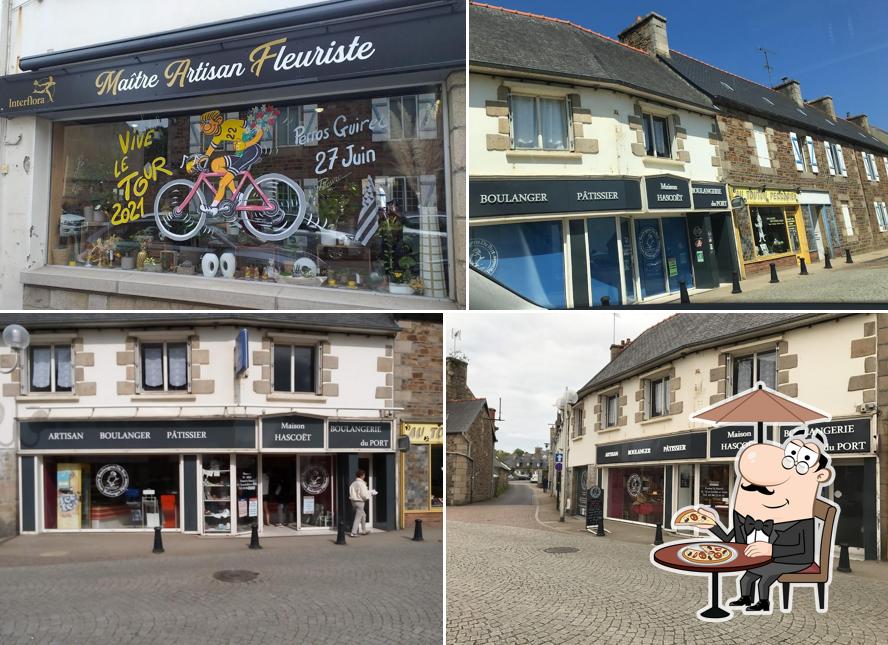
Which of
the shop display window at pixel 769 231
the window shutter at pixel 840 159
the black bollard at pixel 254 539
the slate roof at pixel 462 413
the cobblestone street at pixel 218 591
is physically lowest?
the cobblestone street at pixel 218 591

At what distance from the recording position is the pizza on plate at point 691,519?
13.1ft

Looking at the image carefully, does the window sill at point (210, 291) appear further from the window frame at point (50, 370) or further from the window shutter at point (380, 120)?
the window shutter at point (380, 120)

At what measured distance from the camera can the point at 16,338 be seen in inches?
228

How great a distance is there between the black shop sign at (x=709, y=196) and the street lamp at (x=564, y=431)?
1367 mm

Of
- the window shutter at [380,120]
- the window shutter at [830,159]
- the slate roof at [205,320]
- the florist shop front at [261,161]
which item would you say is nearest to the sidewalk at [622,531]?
the florist shop front at [261,161]

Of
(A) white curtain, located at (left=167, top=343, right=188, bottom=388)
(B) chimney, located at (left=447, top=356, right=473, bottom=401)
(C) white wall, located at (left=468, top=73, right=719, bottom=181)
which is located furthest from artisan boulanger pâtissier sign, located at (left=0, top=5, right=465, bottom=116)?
(A) white curtain, located at (left=167, top=343, right=188, bottom=388)

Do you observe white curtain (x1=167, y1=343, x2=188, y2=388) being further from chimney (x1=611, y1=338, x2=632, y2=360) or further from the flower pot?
chimney (x1=611, y1=338, x2=632, y2=360)

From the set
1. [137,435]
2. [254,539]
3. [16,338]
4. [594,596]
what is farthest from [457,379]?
[16,338]

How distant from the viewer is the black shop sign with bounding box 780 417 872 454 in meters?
3.71

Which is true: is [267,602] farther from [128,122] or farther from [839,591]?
[128,122]

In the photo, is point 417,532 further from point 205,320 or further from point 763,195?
point 763,195

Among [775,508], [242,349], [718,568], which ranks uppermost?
[242,349]

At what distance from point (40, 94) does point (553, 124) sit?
5.68 meters

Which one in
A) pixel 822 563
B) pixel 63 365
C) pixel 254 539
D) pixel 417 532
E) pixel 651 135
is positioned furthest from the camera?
pixel 254 539
